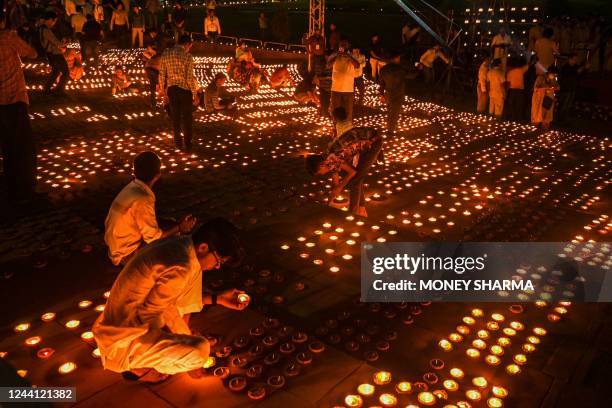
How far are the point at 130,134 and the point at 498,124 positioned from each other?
9.69 m

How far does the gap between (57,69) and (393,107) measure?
27.4 ft

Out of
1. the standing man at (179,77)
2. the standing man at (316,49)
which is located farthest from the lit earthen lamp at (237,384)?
the standing man at (316,49)

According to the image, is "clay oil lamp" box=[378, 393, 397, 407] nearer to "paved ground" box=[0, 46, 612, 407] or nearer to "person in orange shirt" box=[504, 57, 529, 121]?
"paved ground" box=[0, 46, 612, 407]

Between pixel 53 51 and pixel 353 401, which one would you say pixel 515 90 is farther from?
pixel 353 401

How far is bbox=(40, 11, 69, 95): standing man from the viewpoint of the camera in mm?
11052

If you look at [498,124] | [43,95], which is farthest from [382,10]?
[43,95]

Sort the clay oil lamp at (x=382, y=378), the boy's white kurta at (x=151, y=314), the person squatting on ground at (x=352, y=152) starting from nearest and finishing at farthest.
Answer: the boy's white kurta at (x=151, y=314), the clay oil lamp at (x=382, y=378), the person squatting on ground at (x=352, y=152)

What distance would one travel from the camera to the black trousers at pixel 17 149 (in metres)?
5.86

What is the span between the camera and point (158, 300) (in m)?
2.92

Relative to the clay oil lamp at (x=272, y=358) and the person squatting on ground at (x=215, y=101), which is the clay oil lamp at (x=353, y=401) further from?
the person squatting on ground at (x=215, y=101)

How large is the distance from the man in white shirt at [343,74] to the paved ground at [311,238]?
3.36ft

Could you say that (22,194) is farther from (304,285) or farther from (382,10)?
(382,10)

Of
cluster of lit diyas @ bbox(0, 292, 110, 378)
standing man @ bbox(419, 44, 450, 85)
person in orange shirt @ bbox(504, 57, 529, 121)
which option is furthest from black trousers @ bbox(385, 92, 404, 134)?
cluster of lit diyas @ bbox(0, 292, 110, 378)

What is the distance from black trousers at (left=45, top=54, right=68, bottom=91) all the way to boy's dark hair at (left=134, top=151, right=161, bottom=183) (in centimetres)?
950
